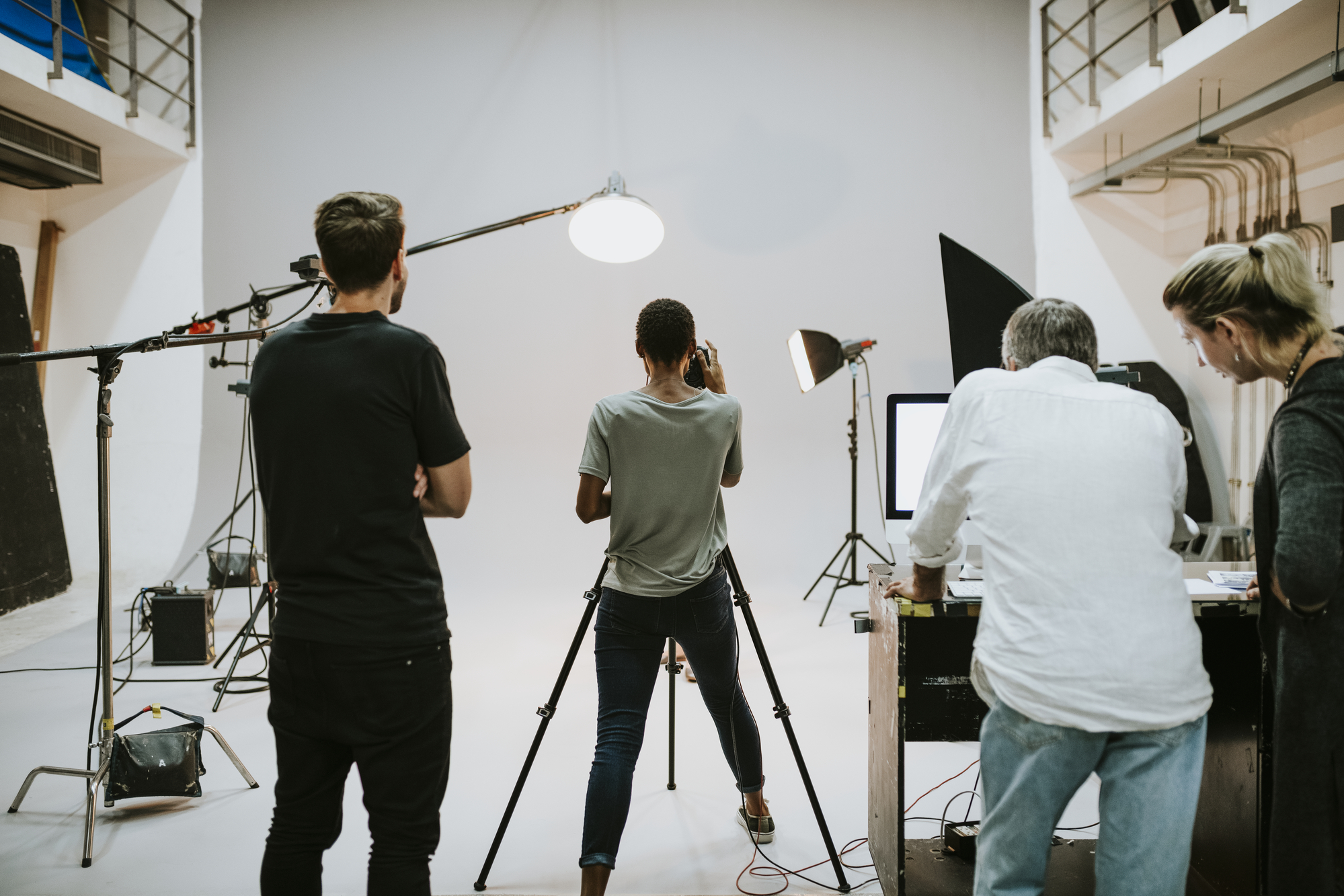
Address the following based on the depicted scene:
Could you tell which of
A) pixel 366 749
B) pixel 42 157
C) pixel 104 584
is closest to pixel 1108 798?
pixel 366 749

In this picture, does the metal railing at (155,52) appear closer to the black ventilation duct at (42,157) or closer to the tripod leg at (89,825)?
the black ventilation duct at (42,157)

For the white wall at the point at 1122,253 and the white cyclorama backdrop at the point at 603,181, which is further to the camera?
the white cyclorama backdrop at the point at 603,181

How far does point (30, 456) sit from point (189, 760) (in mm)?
3250

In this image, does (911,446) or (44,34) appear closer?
(911,446)

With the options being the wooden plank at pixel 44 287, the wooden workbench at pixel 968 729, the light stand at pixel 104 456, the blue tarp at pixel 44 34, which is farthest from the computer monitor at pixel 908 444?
the wooden plank at pixel 44 287

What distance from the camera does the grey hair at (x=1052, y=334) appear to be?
1.24 m

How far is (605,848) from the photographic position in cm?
159

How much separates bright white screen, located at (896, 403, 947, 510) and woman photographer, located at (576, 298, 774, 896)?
0.74m

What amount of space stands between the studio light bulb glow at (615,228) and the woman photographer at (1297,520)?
216 cm

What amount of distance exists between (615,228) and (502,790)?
6.48 feet

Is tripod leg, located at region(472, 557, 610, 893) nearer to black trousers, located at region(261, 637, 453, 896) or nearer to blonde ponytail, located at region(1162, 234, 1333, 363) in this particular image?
black trousers, located at region(261, 637, 453, 896)

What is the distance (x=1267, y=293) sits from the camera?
1150mm

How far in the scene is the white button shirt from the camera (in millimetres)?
1079

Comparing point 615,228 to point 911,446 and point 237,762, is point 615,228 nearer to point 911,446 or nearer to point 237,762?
point 911,446
